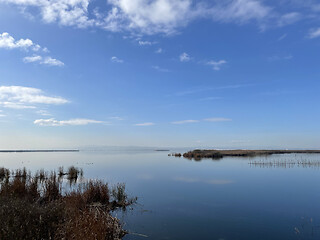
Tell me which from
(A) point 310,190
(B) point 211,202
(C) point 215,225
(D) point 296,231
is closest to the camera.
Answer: (D) point 296,231

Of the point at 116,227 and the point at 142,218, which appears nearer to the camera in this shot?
the point at 116,227

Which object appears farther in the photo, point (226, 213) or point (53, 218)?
point (226, 213)

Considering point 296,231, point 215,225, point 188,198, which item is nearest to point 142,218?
point 215,225

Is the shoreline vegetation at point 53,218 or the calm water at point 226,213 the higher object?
the shoreline vegetation at point 53,218

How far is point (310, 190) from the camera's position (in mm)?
18984

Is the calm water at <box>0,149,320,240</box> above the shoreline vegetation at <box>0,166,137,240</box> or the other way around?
the other way around

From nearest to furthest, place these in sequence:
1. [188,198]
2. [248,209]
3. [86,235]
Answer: [86,235] < [248,209] < [188,198]

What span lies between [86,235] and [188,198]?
1078 centimetres

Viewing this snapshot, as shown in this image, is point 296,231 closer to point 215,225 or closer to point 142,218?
point 215,225

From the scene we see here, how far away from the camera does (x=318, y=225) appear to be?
420 inches

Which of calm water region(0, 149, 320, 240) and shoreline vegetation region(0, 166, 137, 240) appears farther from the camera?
calm water region(0, 149, 320, 240)

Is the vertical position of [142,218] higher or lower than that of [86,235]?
lower

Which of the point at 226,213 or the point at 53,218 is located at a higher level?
the point at 53,218

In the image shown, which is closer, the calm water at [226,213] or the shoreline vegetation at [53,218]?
the shoreline vegetation at [53,218]
